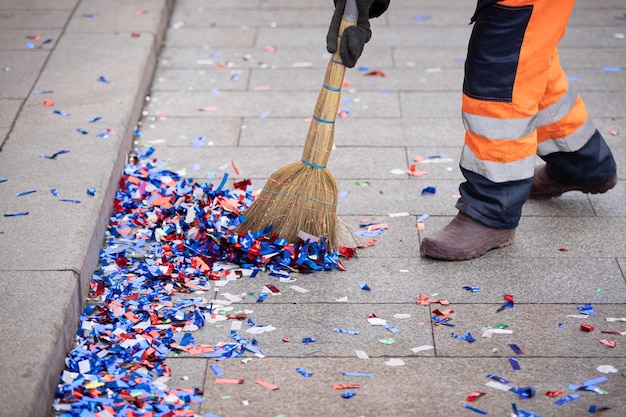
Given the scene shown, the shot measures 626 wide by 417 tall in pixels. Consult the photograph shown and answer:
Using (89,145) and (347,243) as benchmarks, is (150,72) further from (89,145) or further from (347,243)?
(347,243)

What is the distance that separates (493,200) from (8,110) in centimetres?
262

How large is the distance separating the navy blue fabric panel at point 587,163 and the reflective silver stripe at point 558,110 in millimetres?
192

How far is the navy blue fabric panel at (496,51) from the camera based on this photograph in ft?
11.0

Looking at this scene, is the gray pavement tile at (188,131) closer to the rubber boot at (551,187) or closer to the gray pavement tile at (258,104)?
the gray pavement tile at (258,104)

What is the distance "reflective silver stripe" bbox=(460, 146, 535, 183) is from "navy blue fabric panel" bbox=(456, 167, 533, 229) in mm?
28

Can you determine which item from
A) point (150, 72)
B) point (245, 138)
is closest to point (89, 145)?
point (245, 138)

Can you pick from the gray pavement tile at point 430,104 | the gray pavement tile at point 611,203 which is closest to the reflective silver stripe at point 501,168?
the gray pavement tile at point 611,203

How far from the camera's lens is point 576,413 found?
2.85m

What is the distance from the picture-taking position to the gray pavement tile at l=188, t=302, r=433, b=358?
3.18 m

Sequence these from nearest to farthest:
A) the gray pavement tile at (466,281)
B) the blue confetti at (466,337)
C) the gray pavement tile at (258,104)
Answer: the blue confetti at (466,337) → the gray pavement tile at (466,281) → the gray pavement tile at (258,104)

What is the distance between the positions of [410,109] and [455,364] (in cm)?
240

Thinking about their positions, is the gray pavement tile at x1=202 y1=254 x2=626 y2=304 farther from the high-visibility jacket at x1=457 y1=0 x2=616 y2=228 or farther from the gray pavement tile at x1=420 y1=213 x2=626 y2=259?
the high-visibility jacket at x1=457 y1=0 x2=616 y2=228

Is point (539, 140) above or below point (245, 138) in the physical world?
above

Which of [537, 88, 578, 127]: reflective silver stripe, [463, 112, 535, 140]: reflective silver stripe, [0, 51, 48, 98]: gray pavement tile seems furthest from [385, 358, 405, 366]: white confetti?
[0, 51, 48, 98]: gray pavement tile
